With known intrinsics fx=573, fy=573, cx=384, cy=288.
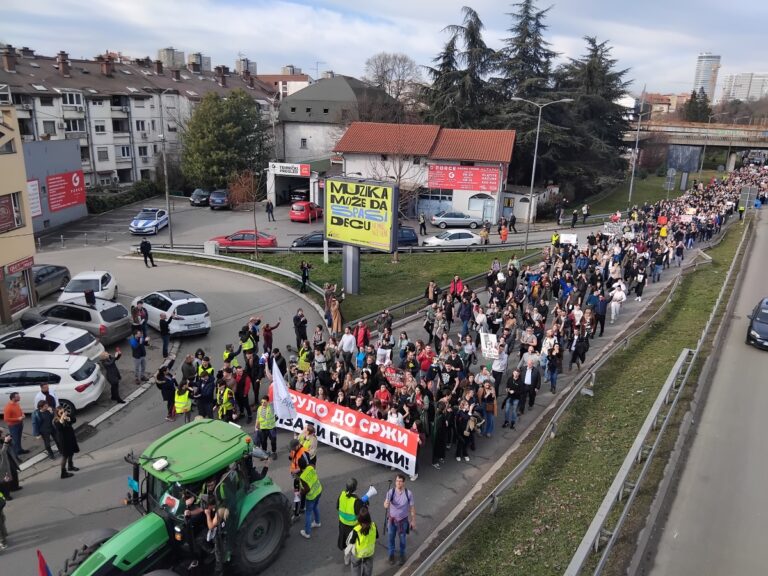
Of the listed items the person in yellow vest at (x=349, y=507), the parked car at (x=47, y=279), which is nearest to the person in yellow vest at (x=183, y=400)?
the person in yellow vest at (x=349, y=507)

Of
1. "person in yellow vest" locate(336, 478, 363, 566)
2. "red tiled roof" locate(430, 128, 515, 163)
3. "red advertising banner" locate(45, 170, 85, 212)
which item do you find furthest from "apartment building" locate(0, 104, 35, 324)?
"red tiled roof" locate(430, 128, 515, 163)

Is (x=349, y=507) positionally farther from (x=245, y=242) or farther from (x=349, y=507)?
(x=245, y=242)

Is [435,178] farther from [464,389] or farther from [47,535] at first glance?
[47,535]

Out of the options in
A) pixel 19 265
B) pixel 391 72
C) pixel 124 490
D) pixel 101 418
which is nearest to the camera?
pixel 124 490

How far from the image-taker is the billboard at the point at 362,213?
22.9 m

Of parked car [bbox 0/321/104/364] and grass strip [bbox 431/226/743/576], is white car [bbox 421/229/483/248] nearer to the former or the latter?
grass strip [bbox 431/226/743/576]

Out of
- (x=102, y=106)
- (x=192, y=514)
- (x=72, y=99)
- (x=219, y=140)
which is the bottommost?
(x=192, y=514)

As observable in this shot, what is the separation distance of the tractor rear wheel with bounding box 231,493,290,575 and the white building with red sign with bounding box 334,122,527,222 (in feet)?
112

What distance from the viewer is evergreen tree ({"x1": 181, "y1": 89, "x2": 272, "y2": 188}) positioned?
162ft

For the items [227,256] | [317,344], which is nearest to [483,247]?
[227,256]

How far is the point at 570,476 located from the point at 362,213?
14740 millimetres

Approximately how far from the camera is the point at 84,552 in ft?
25.6

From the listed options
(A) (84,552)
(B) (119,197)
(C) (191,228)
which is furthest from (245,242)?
(A) (84,552)

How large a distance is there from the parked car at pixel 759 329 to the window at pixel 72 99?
165 ft
